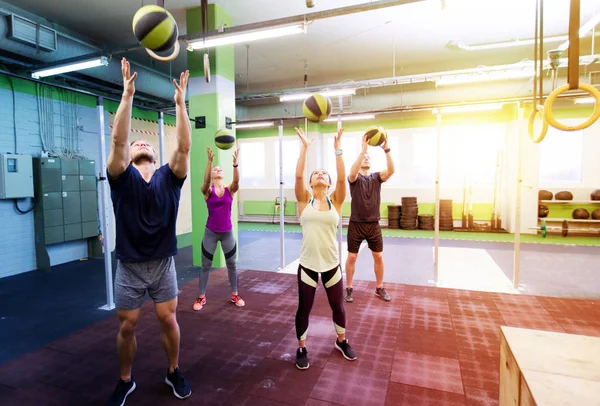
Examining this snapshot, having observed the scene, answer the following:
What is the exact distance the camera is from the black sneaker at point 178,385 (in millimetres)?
2287

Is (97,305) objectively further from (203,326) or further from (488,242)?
(488,242)

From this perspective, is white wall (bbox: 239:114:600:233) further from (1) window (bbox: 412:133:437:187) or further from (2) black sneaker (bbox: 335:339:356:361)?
(2) black sneaker (bbox: 335:339:356:361)

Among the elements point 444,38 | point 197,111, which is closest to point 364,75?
point 444,38

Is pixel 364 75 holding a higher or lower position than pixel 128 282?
higher

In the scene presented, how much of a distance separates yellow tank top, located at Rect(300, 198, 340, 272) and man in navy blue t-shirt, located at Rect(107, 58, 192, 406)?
97 cm

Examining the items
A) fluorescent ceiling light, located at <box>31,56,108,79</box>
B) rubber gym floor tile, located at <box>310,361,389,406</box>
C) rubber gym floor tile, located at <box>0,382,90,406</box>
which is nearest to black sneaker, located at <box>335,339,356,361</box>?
rubber gym floor tile, located at <box>310,361,389,406</box>

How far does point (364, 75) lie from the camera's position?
9.01 m

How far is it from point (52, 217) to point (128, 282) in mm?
4831

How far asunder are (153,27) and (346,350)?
277cm

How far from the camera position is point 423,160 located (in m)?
9.77

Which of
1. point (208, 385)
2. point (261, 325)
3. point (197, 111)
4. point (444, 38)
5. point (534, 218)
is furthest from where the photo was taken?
point (534, 218)

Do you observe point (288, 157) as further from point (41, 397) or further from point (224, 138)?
point (41, 397)

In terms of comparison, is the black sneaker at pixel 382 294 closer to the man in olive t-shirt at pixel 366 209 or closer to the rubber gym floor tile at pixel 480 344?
the man in olive t-shirt at pixel 366 209

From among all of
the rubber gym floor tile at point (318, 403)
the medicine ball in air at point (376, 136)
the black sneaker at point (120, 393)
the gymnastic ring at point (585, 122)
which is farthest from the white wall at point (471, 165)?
the black sneaker at point (120, 393)
